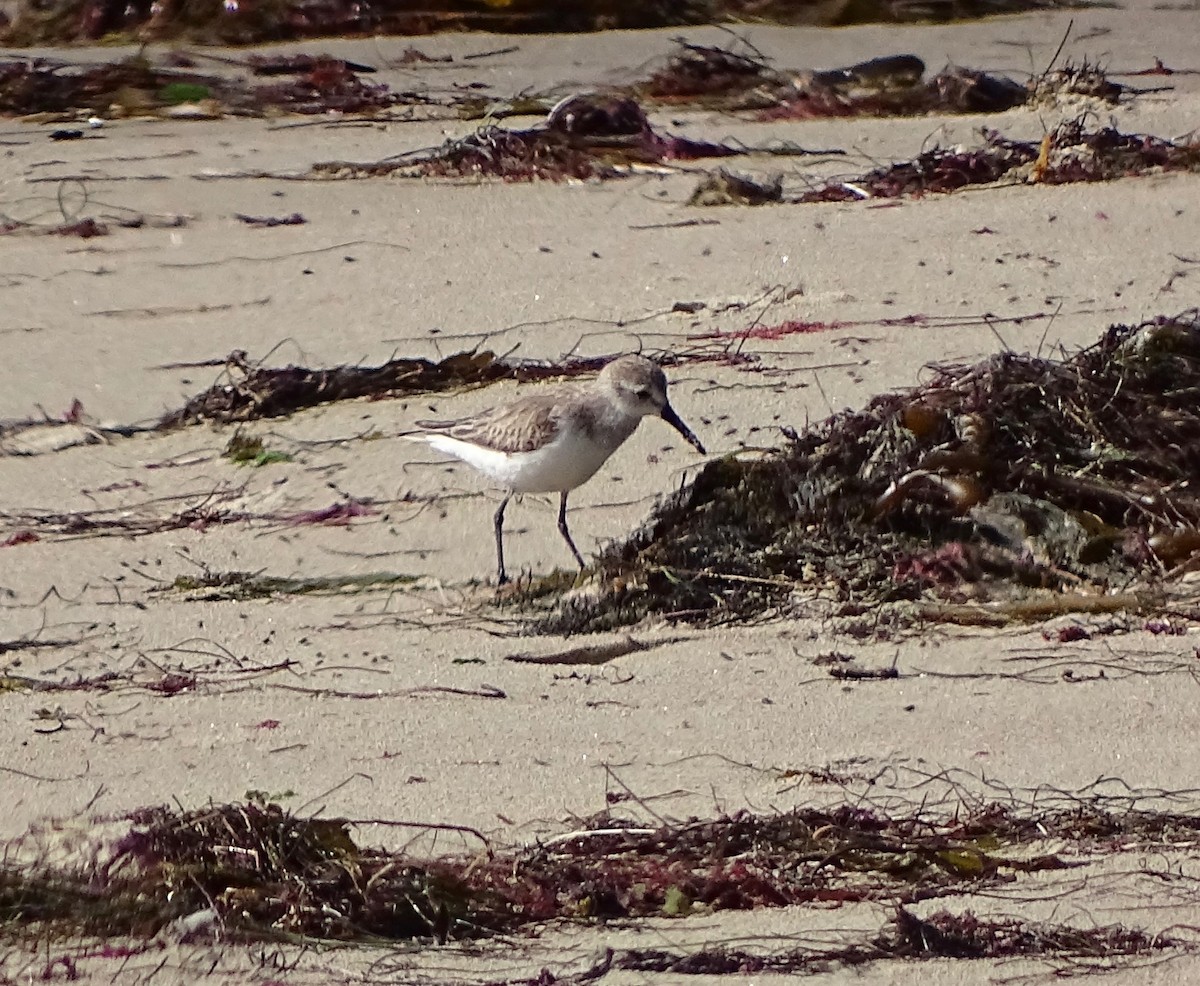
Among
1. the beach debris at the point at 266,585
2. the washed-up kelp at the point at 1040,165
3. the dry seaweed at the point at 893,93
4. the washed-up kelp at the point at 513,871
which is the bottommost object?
the beach debris at the point at 266,585

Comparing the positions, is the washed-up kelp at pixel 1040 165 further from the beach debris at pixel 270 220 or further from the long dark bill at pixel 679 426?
the long dark bill at pixel 679 426

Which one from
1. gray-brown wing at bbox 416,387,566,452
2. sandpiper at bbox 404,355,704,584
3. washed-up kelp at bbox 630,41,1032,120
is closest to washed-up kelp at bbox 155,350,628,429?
gray-brown wing at bbox 416,387,566,452

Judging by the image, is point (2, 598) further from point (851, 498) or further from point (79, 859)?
point (851, 498)

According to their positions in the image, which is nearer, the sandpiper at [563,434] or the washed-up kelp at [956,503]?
the washed-up kelp at [956,503]

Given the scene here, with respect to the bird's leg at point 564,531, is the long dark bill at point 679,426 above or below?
above

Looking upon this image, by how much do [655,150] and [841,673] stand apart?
380cm

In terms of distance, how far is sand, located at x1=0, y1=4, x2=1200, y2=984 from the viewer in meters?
3.96

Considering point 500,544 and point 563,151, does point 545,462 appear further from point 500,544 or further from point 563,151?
point 563,151

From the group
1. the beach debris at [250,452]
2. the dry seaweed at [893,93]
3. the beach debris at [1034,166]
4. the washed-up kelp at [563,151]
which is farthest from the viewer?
the dry seaweed at [893,93]

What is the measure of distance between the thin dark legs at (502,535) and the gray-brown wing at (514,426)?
16 centimetres

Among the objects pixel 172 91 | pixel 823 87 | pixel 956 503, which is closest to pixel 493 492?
pixel 956 503

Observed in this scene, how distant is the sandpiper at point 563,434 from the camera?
5.50 metres

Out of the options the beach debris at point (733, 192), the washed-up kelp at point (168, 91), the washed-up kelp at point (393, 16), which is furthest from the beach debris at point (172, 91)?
the beach debris at point (733, 192)

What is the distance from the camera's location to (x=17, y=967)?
336 cm
